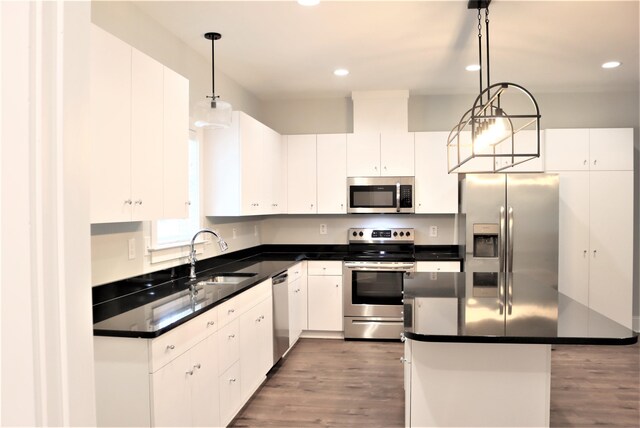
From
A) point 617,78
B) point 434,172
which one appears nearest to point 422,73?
point 434,172

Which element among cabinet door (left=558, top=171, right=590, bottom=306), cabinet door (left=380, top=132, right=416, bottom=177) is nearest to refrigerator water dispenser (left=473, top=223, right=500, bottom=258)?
cabinet door (left=558, top=171, right=590, bottom=306)

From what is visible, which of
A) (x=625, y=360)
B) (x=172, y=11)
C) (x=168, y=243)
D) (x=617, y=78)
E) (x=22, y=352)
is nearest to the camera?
(x=22, y=352)

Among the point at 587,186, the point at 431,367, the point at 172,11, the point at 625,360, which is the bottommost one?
the point at 625,360

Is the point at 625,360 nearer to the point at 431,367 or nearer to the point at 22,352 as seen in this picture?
the point at 431,367

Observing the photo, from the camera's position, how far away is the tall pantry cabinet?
4.71 meters

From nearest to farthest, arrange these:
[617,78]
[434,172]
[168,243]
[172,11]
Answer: [172,11]
[168,243]
[617,78]
[434,172]

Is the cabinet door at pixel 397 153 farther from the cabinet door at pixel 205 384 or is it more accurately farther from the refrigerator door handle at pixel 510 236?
the cabinet door at pixel 205 384

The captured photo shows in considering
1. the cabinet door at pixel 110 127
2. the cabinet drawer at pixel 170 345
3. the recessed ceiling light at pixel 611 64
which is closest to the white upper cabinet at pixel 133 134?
the cabinet door at pixel 110 127

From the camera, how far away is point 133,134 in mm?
2223

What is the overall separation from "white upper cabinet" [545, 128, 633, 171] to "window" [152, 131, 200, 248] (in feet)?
11.5

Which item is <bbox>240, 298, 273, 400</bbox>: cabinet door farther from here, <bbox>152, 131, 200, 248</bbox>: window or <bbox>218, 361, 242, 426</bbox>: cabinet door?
<bbox>152, 131, 200, 248</bbox>: window

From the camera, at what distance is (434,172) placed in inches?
195

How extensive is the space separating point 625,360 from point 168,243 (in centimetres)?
408

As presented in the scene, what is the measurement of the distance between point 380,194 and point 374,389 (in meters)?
2.16
